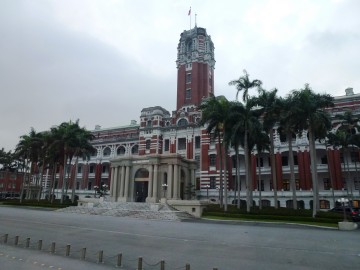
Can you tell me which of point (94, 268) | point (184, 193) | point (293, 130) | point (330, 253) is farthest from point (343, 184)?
point (94, 268)

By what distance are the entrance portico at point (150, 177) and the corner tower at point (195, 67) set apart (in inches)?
805

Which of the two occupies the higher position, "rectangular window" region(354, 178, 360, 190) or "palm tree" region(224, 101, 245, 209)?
"palm tree" region(224, 101, 245, 209)

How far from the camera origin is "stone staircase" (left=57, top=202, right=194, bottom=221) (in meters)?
Result: 38.5

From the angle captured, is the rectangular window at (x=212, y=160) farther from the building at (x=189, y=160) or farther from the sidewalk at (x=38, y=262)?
the sidewalk at (x=38, y=262)

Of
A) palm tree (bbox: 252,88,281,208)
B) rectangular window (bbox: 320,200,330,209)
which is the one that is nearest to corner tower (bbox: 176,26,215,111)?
palm tree (bbox: 252,88,281,208)

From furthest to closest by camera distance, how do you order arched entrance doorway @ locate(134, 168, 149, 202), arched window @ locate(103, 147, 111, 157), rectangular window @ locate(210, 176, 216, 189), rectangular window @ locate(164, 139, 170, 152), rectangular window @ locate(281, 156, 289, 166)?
arched window @ locate(103, 147, 111, 157)
rectangular window @ locate(164, 139, 170, 152)
rectangular window @ locate(210, 176, 216, 189)
rectangular window @ locate(281, 156, 289, 166)
arched entrance doorway @ locate(134, 168, 149, 202)

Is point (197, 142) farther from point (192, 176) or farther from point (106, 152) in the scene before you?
point (106, 152)

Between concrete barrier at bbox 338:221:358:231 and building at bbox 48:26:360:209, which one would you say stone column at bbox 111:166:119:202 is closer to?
building at bbox 48:26:360:209

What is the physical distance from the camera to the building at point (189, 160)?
2045 inches

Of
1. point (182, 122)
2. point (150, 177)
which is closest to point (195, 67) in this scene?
point (182, 122)

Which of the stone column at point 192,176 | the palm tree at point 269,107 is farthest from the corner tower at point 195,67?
the palm tree at point 269,107

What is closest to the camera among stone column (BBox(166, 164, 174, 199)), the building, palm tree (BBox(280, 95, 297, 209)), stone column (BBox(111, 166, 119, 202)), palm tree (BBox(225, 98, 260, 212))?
palm tree (BBox(280, 95, 297, 209))

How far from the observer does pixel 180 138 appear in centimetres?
6800

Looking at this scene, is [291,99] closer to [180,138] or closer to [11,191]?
[180,138]
